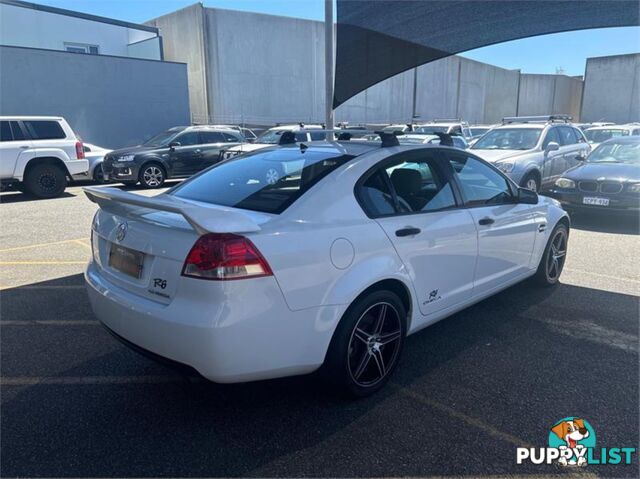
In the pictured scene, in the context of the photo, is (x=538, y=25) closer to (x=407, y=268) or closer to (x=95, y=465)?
(x=407, y=268)

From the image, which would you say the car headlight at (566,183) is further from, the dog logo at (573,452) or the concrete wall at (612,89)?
the concrete wall at (612,89)

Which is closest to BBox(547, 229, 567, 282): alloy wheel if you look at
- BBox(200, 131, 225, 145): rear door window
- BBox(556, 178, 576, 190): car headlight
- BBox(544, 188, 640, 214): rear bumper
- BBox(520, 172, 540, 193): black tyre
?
BBox(544, 188, 640, 214): rear bumper

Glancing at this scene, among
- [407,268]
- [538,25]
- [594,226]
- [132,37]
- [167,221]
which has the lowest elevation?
[594,226]

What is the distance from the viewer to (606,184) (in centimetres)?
845

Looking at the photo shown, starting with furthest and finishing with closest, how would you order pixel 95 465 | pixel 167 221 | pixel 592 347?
pixel 592 347
pixel 167 221
pixel 95 465

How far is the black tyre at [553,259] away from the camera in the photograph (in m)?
4.88

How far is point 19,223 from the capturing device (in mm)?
8695

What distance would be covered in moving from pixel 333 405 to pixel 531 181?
27.3 ft

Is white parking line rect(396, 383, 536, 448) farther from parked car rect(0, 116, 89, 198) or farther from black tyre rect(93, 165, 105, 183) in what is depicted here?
black tyre rect(93, 165, 105, 183)

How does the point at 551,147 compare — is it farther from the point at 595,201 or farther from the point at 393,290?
the point at 393,290

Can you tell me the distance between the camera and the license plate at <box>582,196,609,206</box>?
8.31 metres

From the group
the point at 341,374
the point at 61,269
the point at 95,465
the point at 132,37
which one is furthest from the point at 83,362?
the point at 132,37

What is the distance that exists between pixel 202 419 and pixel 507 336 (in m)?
2.50

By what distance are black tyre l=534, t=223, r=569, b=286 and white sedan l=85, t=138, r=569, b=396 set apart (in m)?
1.12
